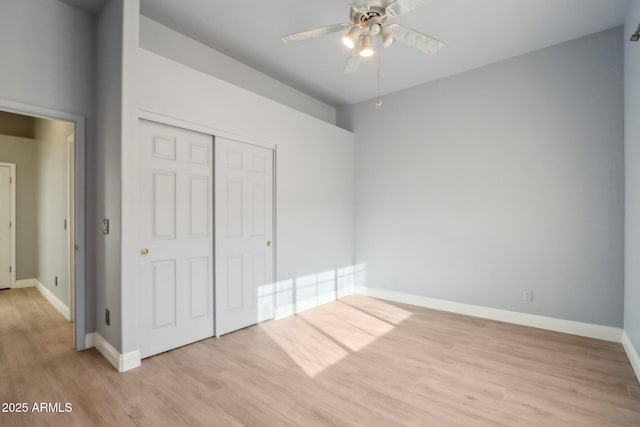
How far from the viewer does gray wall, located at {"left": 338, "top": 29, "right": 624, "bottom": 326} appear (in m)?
3.11

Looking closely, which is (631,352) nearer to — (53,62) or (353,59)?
(353,59)

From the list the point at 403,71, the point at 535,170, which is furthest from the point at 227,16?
the point at 535,170

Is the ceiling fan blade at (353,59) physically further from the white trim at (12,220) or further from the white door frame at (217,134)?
the white trim at (12,220)

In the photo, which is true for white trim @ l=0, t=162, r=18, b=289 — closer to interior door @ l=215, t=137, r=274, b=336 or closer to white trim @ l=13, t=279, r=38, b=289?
white trim @ l=13, t=279, r=38, b=289

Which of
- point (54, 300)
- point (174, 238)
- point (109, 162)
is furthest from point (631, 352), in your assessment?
point (54, 300)

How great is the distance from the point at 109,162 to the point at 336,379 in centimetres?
252

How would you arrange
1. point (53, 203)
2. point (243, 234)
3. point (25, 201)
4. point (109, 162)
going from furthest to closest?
1. point (25, 201)
2. point (53, 203)
3. point (243, 234)
4. point (109, 162)

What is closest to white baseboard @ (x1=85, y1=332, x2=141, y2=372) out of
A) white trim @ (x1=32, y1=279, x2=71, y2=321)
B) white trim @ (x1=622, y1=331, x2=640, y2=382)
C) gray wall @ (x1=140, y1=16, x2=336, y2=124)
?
white trim @ (x1=32, y1=279, x2=71, y2=321)

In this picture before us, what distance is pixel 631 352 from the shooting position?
8.54 ft

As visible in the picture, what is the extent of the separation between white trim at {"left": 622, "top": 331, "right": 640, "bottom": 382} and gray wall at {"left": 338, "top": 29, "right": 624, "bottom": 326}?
207 mm

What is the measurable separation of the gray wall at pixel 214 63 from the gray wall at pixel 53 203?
1.43 metres

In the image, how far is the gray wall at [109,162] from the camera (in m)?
2.45

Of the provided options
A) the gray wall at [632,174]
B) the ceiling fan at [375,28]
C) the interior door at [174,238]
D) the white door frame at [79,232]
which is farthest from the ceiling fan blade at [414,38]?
the white door frame at [79,232]

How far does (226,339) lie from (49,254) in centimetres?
335
